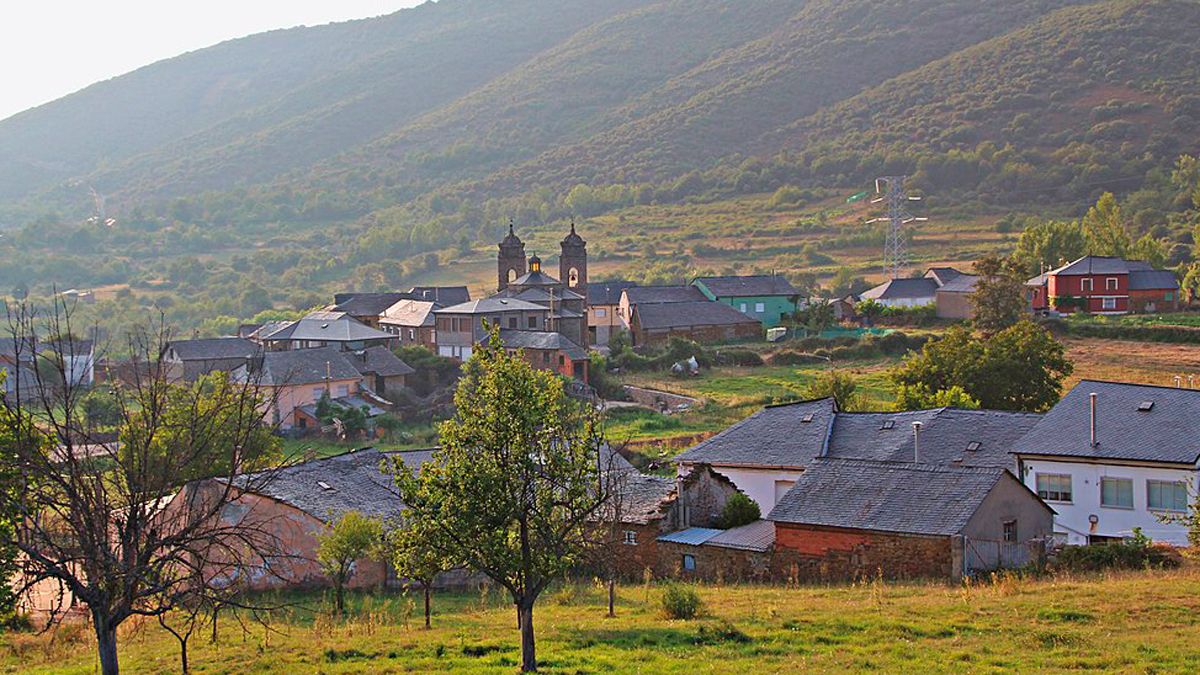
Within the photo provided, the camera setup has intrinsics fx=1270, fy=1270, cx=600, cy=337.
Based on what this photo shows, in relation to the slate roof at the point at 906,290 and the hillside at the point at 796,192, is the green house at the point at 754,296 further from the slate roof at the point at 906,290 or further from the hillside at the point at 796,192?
the hillside at the point at 796,192

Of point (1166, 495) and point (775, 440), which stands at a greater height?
point (775, 440)

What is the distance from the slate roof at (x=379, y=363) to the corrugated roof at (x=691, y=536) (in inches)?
1517

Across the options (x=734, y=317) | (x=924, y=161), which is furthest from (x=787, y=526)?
(x=924, y=161)

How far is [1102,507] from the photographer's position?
94.6ft

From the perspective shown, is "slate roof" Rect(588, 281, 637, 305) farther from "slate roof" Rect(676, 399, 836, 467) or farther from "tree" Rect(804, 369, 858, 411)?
"slate roof" Rect(676, 399, 836, 467)

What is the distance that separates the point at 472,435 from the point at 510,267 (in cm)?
7109

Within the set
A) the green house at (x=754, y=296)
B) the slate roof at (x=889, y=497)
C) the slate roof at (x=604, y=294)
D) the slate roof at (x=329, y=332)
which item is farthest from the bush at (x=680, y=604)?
the green house at (x=754, y=296)

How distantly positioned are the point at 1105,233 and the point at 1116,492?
63.9m

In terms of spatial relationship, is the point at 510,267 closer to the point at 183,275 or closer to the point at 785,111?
the point at 183,275

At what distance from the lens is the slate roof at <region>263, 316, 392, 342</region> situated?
2798 inches

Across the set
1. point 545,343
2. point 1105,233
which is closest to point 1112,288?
point 1105,233

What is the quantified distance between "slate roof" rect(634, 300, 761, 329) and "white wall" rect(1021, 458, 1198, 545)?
161 ft

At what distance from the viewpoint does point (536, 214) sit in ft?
571

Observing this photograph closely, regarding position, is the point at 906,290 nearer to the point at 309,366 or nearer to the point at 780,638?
the point at 309,366
